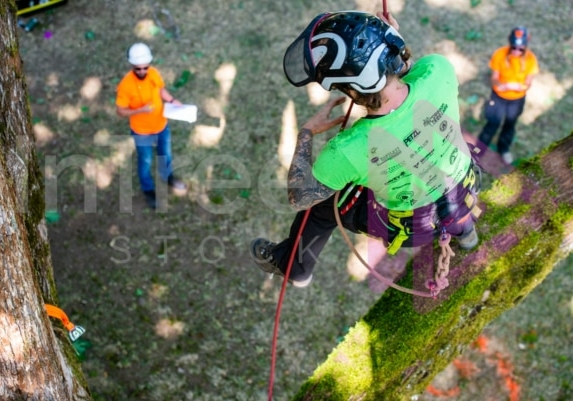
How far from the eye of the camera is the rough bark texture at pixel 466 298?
4.38 m

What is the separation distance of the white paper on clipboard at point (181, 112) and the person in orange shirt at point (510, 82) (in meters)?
3.27

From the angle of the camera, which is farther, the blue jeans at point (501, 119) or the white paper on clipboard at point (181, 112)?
the blue jeans at point (501, 119)

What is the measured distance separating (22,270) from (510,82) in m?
5.70

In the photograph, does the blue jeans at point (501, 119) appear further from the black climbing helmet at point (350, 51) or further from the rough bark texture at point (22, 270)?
the rough bark texture at point (22, 270)

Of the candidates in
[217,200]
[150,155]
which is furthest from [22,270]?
[217,200]

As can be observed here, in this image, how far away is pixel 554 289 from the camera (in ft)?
22.7

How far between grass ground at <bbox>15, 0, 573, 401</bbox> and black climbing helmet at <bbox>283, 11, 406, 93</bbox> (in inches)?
150

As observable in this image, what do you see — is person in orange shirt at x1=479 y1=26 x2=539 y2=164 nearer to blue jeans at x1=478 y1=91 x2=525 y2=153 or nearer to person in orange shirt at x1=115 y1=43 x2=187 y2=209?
blue jeans at x1=478 y1=91 x2=525 y2=153

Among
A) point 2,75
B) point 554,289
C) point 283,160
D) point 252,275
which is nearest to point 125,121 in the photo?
point 283,160

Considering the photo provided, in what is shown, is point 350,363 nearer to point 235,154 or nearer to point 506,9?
point 235,154

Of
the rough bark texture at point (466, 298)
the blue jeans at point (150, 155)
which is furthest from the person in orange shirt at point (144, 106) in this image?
the rough bark texture at point (466, 298)

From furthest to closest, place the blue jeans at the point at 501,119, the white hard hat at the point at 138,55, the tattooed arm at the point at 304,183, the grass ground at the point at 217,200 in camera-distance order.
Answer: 1. the blue jeans at the point at 501,119
2. the grass ground at the point at 217,200
3. the white hard hat at the point at 138,55
4. the tattooed arm at the point at 304,183

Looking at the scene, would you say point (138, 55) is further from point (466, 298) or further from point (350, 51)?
point (466, 298)

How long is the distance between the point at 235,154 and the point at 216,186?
450mm
